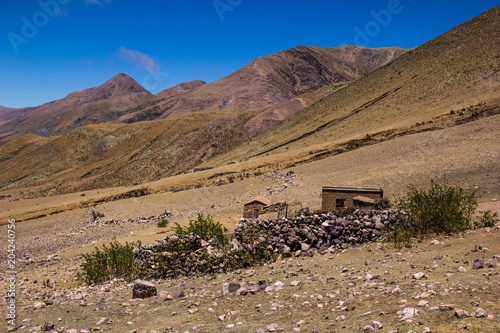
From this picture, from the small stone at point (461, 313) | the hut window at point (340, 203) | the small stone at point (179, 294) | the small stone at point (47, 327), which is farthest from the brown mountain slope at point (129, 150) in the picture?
the small stone at point (461, 313)

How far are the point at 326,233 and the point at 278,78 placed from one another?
12462 centimetres

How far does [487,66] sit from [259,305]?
1578 inches


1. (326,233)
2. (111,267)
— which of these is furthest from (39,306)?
(326,233)

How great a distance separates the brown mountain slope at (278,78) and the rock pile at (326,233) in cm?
9368

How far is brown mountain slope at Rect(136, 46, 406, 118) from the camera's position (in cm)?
11162

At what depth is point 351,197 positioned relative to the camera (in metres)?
12.8

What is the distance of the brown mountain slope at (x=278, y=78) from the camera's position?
112 meters

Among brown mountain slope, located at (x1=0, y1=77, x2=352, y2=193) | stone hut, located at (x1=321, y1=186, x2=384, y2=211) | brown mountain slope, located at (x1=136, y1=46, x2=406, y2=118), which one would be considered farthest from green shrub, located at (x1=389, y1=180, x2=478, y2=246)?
brown mountain slope, located at (x1=136, y1=46, x2=406, y2=118)

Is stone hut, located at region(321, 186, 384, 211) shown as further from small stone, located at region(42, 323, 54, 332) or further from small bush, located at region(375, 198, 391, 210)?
small stone, located at region(42, 323, 54, 332)

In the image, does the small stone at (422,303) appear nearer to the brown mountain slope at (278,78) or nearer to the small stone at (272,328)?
the small stone at (272,328)

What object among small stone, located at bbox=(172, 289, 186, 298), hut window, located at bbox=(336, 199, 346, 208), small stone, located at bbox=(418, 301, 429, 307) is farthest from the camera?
hut window, located at bbox=(336, 199, 346, 208)

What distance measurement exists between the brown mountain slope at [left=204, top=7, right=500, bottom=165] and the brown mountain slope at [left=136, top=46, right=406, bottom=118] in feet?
178

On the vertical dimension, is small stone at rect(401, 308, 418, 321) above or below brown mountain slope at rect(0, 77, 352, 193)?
below

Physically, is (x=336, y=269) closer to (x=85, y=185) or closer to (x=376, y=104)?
(x=376, y=104)
